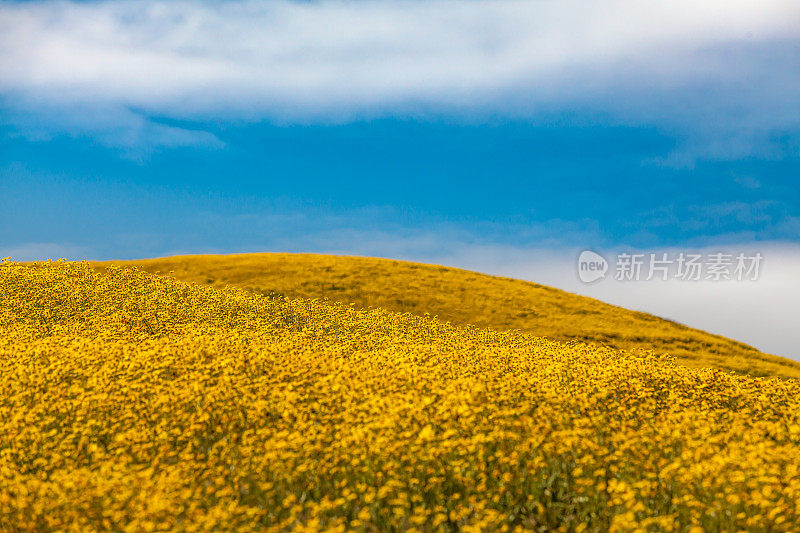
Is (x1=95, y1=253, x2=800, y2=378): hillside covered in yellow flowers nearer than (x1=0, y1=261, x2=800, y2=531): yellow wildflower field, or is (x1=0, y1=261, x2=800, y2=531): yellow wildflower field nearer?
(x1=0, y1=261, x2=800, y2=531): yellow wildflower field

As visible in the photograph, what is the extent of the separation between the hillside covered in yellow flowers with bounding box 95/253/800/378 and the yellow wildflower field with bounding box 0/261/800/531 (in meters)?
9.12

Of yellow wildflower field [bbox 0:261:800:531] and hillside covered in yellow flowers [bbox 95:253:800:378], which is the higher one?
hillside covered in yellow flowers [bbox 95:253:800:378]

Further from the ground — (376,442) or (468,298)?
(468,298)

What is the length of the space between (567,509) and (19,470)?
882cm

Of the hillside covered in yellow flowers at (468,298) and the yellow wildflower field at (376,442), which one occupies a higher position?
the hillside covered in yellow flowers at (468,298)

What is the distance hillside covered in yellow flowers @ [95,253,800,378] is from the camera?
29750 millimetres

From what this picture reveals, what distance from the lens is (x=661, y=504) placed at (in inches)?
411

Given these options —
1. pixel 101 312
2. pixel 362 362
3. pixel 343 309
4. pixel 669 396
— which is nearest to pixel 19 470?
pixel 362 362

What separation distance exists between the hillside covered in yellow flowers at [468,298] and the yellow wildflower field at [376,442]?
9.12m

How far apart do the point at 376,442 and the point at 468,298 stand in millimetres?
23570

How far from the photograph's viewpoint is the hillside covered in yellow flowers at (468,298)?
29750mm

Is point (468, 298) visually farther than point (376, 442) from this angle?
Yes

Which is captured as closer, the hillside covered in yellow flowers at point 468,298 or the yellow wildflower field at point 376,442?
the yellow wildflower field at point 376,442

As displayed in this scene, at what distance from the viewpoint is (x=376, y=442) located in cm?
1101
